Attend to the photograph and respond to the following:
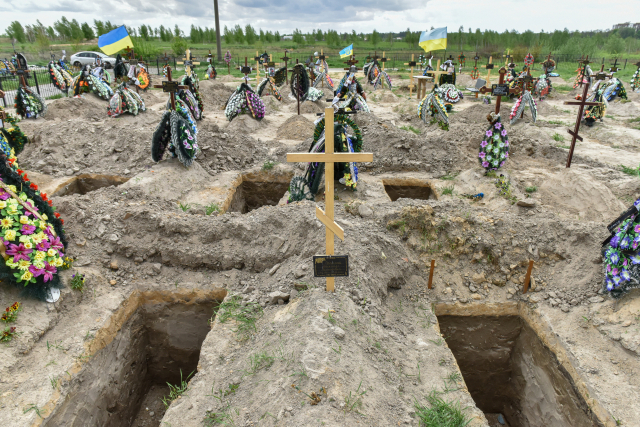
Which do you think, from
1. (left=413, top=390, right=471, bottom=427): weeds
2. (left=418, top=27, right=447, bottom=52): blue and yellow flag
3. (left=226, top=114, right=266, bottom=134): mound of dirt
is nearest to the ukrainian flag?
(left=226, top=114, right=266, bottom=134): mound of dirt

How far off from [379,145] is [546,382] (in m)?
6.72

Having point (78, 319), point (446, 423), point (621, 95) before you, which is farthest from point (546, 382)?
point (621, 95)

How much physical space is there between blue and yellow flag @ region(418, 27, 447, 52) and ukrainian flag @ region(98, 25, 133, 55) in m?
9.25

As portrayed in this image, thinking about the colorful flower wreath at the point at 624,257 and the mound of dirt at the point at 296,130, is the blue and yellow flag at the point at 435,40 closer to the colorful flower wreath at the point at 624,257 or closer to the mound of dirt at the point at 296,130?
the mound of dirt at the point at 296,130

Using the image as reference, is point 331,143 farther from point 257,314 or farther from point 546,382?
point 546,382

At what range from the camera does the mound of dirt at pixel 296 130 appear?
12023mm

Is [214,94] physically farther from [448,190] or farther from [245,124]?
[448,190]

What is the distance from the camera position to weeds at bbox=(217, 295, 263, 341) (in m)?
3.94

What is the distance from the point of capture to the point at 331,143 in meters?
3.55

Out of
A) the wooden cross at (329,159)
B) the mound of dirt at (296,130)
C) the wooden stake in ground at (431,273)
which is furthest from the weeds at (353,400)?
the mound of dirt at (296,130)

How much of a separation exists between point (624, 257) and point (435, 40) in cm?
1147

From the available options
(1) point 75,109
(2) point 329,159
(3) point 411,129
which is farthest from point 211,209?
(1) point 75,109

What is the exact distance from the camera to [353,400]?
111 inches

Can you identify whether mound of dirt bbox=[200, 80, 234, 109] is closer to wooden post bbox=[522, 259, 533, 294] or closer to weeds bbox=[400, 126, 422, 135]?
weeds bbox=[400, 126, 422, 135]
